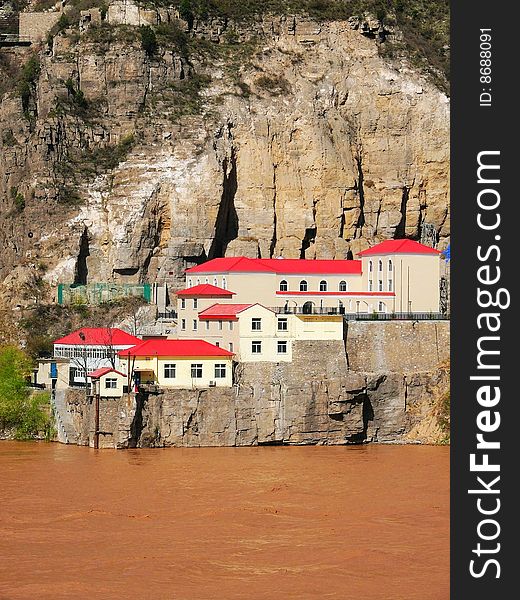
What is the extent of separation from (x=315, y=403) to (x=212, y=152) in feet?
74.6

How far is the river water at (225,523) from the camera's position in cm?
4716

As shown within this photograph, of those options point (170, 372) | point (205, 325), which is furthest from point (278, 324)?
point (170, 372)

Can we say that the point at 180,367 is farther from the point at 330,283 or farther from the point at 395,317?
the point at 330,283

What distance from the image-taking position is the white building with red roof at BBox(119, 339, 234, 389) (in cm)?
7450

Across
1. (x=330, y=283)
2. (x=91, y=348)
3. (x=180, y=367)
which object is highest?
(x=330, y=283)

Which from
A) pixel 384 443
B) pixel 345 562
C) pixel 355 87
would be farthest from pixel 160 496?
pixel 355 87

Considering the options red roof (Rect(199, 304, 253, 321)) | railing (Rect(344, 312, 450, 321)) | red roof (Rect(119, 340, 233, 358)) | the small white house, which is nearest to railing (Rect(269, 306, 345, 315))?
railing (Rect(344, 312, 450, 321))

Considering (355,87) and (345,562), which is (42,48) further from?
(345,562)

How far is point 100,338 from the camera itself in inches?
3164

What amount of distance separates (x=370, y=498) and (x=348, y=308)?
2544 cm

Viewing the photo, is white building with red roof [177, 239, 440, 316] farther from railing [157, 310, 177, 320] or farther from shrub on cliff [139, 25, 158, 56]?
shrub on cliff [139, 25, 158, 56]

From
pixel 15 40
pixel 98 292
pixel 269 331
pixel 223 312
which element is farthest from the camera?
pixel 15 40

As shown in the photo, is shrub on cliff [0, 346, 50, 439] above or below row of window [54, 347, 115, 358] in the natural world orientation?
below

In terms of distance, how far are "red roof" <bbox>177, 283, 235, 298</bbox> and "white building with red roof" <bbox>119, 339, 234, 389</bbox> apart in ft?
25.5
